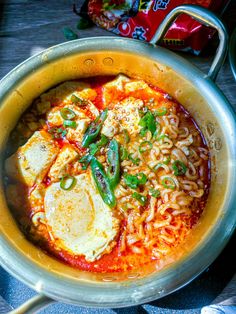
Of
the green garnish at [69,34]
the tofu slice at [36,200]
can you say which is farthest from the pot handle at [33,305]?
the green garnish at [69,34]

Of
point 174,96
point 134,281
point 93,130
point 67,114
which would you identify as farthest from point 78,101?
point 134,281

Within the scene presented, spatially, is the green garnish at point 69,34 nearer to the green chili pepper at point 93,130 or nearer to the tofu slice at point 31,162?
the green chili pepper at point 93,130

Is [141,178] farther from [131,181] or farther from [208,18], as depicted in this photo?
[208,18]

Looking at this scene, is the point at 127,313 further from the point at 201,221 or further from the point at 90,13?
the point at 90,13

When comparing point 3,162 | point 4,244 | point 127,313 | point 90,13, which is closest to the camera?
point 4,244

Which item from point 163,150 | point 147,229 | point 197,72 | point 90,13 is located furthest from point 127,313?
point 90,13

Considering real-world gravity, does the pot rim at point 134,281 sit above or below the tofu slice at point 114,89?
below

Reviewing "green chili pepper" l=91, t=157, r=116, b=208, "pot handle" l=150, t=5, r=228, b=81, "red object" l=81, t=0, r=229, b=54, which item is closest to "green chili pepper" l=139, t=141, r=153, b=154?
"green chili pepper" l=91, t=157, r=116, b=208
